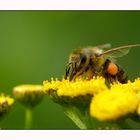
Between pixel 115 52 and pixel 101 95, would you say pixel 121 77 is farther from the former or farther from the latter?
pixel 101 95

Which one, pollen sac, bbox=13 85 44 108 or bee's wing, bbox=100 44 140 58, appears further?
pollen sac, bbox=13 85 44 108

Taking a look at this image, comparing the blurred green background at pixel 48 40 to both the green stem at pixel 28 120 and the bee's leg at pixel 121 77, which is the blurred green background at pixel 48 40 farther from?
the bee's leg at pixel 121 77

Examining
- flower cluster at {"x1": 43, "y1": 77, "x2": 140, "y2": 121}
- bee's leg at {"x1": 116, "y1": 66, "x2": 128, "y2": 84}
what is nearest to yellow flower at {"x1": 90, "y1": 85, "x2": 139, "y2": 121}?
flower cluster at {"x1": 43, "y1": 77, "x2": 140, "y2": 121}

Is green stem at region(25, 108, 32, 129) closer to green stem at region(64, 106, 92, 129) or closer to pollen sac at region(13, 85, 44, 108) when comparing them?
pollen sac at region(13, 85, 44, 108)

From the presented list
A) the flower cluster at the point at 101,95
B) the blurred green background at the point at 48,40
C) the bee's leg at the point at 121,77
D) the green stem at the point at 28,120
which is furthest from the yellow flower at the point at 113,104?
the blurred green background at the point at 48,40

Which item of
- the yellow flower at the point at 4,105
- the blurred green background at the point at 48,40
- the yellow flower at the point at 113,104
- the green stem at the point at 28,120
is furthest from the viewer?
the blurred green background at the point at 48,40

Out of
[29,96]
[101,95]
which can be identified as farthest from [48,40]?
[101,95]
